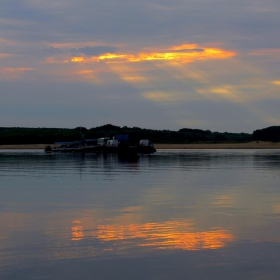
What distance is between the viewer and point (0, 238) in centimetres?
1708

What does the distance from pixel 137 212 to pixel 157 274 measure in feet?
29.8

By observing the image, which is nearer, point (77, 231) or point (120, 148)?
point (77, 231)

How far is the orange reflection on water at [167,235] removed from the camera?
16.1 meters

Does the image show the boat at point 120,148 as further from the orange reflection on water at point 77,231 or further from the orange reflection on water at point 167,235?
the orange reflection on water at point 167,235

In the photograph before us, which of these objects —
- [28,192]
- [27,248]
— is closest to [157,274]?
[27,248]

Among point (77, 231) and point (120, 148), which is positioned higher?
point (120, 148)

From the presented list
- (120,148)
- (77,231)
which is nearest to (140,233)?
(77,231)

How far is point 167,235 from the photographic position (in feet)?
57.0

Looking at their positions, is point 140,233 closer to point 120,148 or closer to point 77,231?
point 77,231

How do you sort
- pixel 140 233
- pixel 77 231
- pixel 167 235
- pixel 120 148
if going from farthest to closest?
pixel 120 148 < pixel 77 231 < pixel 140 233 < pixel 167 235

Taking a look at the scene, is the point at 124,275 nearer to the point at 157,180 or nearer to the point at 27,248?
the point at 27,248

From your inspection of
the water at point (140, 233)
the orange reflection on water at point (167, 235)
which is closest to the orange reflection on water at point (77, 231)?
the water at point (140, 233)

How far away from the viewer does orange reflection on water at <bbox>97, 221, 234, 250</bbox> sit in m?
16.1

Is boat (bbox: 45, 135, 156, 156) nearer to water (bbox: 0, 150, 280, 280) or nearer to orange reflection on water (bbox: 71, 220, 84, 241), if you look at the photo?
water (bbox: 0, 150, 280, 280)
